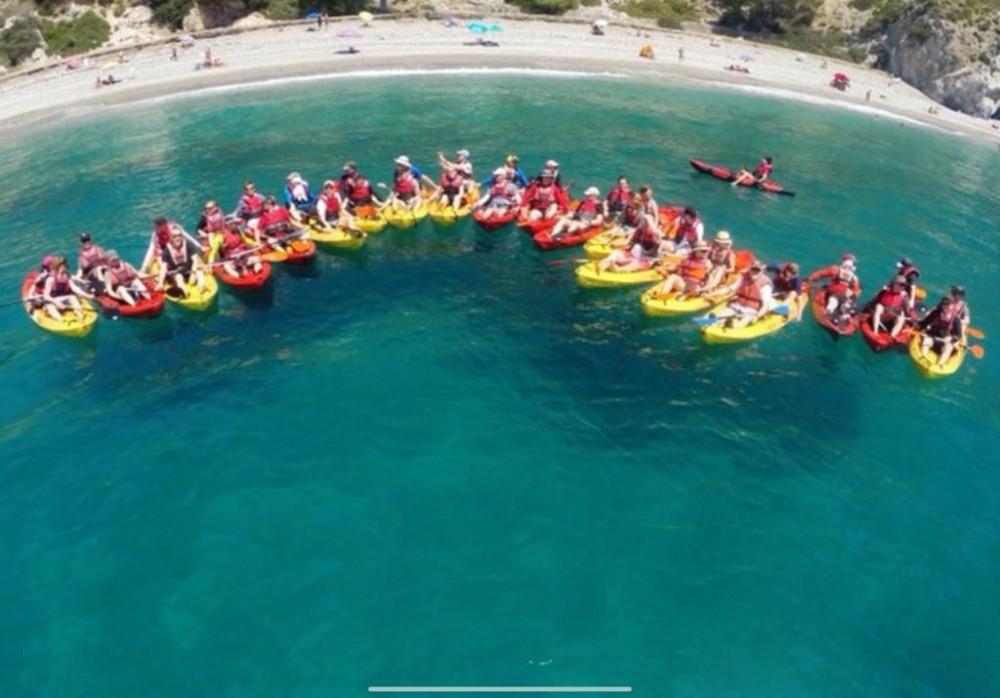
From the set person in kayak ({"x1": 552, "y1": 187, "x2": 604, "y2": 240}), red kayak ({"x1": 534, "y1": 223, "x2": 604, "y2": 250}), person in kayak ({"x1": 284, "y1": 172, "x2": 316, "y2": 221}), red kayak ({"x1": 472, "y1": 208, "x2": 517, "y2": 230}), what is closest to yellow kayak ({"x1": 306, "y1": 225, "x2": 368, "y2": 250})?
person in kayak ({"x1": 284, "y1": 172, "x2": 316, "y2": 221})

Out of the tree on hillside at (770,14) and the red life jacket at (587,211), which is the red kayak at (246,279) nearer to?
the red life jacket at (587,211)

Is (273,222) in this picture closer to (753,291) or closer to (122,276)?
(122,276)

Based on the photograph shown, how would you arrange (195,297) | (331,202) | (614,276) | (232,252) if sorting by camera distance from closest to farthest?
(195,297) < (232,252) < (614,276) < (331,202)

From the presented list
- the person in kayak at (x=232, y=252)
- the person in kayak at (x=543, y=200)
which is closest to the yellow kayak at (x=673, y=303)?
the person in kayak at (x=543, y=200)

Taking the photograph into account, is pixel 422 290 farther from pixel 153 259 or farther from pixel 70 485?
pixel 70 485

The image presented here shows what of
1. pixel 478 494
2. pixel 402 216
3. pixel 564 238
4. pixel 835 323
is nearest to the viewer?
pixel 478 494

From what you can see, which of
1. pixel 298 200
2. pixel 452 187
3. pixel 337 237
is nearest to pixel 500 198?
pixel 452 187

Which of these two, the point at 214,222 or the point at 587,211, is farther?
the point at 587,211
